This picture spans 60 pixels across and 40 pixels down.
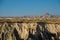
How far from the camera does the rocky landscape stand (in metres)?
4.88

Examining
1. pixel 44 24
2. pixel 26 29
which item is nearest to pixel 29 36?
pixel 26 29

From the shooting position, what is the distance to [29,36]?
4840 mm

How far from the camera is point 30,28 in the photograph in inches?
197

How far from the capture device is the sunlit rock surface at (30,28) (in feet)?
16.0

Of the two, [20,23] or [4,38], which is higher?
[20,23]

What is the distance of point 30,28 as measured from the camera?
5012 mm

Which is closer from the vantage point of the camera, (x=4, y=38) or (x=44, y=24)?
(x=4, y=38)

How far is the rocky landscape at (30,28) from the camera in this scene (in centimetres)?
488

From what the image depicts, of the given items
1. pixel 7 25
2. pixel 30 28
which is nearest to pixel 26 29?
pixel 30 28

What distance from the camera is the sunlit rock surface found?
16.0 ft

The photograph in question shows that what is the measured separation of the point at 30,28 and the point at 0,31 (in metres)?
0.87

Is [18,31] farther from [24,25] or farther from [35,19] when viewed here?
[35,19]

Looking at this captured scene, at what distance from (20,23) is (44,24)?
71cm

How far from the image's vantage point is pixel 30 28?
5012mm
